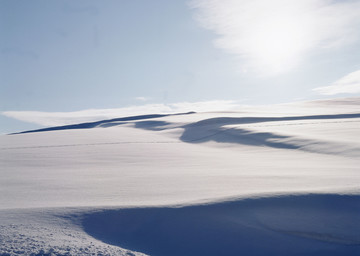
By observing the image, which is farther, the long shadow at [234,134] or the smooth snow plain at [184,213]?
the long shadow at [234,134]

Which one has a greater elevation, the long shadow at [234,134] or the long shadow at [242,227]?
the long shadow at [234,134]

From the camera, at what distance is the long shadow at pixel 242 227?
137cm

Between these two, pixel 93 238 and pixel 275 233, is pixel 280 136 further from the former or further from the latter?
pixel 93 238

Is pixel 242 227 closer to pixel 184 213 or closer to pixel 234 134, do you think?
pixel 184 213

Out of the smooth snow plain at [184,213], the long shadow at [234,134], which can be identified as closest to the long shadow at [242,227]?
the smooth snow plain at [184,213]

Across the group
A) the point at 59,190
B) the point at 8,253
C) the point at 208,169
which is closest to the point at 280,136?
the point at 208,169

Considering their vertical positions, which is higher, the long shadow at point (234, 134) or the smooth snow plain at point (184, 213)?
the long shadow at point (234, 134)

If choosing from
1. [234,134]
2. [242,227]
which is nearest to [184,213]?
[242,227]

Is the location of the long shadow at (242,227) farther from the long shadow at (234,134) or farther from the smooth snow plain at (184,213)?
the long shadow at (234,134)

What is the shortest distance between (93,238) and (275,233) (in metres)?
0.76

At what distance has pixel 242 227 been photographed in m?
1.48

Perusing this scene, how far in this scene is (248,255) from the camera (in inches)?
53.0

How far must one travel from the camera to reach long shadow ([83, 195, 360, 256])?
4.50 feet

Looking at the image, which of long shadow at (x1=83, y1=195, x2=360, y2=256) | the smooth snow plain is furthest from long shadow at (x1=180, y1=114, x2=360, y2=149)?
long shadow at (x1=83, y1=195, x2=360, y2=256)
